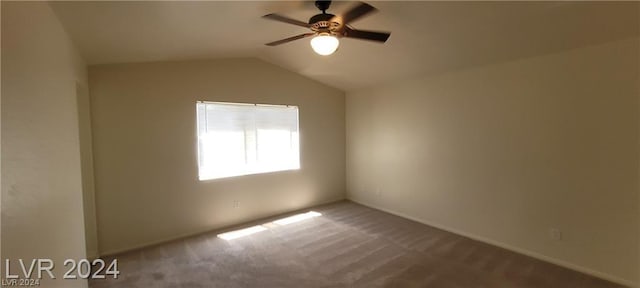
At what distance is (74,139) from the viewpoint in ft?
7.02

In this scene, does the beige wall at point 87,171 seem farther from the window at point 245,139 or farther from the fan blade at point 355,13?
the fan blade at point 355,13

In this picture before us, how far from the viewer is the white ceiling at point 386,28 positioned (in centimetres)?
204

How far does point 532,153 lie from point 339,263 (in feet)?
7.83

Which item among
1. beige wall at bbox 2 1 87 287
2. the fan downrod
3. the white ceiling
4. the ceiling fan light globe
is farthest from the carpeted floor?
the fan downrod

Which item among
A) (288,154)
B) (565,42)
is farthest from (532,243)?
(288,154)

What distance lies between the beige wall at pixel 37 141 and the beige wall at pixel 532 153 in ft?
12.7

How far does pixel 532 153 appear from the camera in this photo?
2926 millimetres

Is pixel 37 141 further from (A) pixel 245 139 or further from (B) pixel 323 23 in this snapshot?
(A) pixel 245 139

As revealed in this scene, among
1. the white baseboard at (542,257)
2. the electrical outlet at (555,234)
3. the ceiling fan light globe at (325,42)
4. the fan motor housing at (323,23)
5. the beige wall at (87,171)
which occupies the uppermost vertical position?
the fan motor housing at (323,23)

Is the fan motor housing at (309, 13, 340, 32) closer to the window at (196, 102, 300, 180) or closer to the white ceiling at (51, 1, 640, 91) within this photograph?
the white ceiling at (51, 1, 640, 91)

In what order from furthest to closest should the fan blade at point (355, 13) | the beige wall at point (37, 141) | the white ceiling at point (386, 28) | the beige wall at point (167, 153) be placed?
the beige wall at point (167, 153)
the white ceiling at point (386, 28)
the fan blade at point (355, 13)
the beige wall at point (37, 141)

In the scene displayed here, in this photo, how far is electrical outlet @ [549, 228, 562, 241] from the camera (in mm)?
2783

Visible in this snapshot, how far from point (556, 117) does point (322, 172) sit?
11.2 ft

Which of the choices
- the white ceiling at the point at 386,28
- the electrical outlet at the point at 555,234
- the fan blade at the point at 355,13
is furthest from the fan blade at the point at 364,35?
the electrical outlet at the point at 555,234
